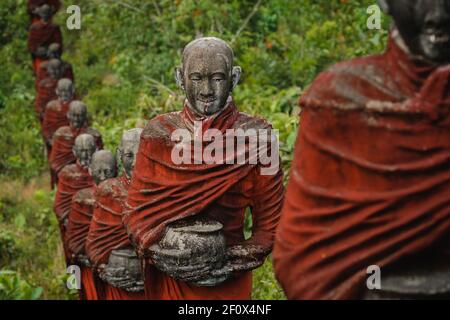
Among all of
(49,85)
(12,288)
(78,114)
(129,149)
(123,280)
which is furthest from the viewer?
(49,85)

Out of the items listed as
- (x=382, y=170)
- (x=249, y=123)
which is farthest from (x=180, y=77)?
(x=382, y=170)

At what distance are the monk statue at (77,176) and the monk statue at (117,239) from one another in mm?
2828

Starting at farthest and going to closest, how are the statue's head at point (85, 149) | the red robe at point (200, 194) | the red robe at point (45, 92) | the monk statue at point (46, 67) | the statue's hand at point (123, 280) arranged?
the monk statue at point (46, 67), the red robe at point (45, 92), the statue's head at point (85, 149), the statue's hand at point (123, 280), the red robe at point (200, 194)

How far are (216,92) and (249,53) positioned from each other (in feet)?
24.0

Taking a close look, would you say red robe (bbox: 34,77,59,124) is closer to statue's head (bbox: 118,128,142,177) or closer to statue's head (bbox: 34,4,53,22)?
statue's head (bbox: 34,4,53,22)

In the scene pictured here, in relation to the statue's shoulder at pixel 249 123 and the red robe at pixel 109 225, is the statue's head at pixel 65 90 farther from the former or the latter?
the statue's shoulder at pixel 249 123

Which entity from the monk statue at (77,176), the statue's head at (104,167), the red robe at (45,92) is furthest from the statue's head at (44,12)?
the statue's head at (104,167)

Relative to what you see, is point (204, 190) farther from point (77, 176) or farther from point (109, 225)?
point (77, 176)

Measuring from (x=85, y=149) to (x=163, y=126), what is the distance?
4.86m

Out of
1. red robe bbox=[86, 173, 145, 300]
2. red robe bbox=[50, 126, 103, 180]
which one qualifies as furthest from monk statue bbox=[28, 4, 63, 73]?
red robe bbox=[86, 173, 145, 300]

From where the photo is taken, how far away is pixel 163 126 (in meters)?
4.93

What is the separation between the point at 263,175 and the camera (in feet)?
16.2

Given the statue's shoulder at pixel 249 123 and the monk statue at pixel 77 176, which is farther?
the monk statue at pixel 77 176

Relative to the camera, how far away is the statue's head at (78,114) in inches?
462
